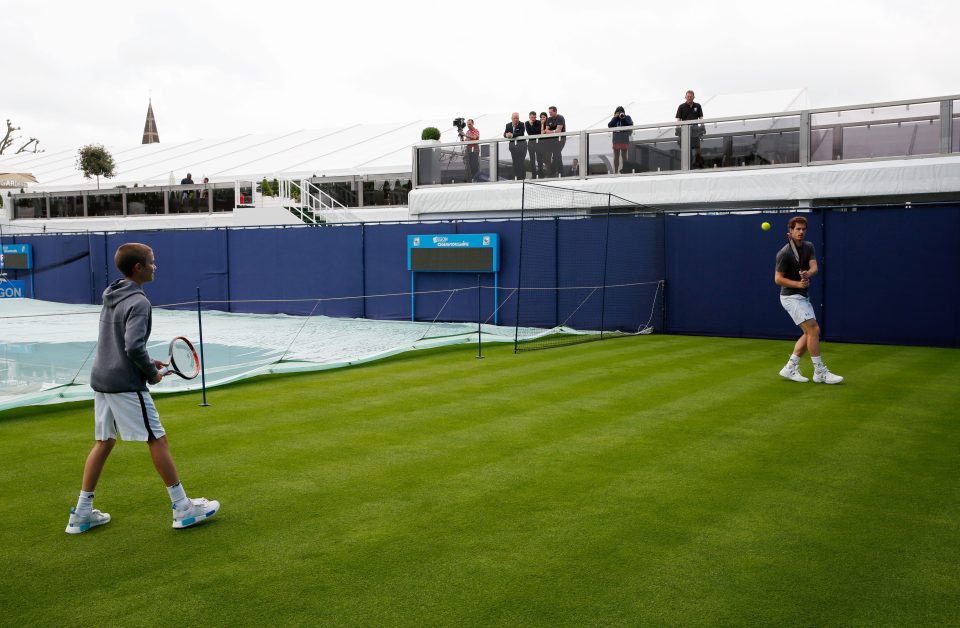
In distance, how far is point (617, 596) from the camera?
4285 millimetres

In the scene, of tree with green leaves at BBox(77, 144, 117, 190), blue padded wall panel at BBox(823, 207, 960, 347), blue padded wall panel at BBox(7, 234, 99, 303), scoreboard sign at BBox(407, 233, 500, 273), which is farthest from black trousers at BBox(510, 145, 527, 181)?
tree with green leaves at BBox(77, 144, 117, 190)

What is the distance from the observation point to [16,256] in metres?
28.9

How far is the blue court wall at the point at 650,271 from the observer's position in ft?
53.5

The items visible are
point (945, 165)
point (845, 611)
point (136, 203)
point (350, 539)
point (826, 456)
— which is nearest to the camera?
point (845, 611)

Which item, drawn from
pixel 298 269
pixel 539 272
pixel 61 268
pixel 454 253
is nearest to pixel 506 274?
pixel 539 272

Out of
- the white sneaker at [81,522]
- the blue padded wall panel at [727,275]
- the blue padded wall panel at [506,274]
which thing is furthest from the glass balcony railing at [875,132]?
the white sneaker at [81,522]

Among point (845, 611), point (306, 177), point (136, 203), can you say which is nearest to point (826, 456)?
point (845, 611)

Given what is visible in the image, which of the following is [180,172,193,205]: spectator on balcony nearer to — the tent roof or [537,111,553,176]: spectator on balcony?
the tent roof

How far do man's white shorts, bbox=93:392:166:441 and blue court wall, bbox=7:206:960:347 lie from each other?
9612 mm

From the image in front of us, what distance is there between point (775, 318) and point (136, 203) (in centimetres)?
2826

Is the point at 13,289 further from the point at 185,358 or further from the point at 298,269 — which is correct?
the point at 185,358

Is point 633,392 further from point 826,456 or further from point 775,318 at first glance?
point 775,318

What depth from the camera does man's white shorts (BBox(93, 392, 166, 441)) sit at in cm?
532

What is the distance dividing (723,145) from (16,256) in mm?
23866
